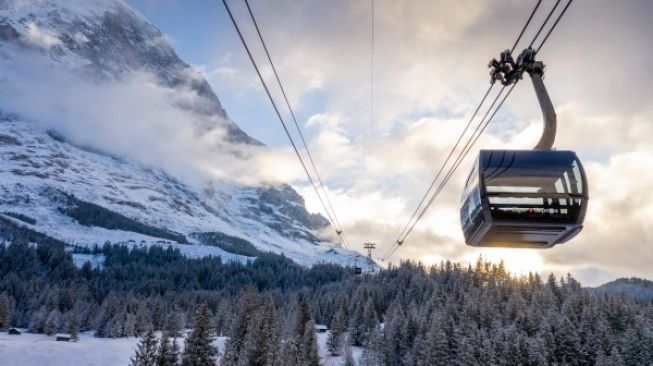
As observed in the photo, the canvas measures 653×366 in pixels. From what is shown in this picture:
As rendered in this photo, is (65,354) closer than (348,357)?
Yes

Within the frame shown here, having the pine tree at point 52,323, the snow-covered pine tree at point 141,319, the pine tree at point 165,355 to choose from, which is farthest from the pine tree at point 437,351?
the pine tree at point 52,323

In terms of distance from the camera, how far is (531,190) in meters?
13.6

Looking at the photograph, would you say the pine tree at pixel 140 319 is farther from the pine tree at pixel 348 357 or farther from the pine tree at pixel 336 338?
the pine tree at pixel 348 357

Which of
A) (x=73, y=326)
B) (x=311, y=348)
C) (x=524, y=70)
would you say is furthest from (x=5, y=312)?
(x=524, y=70)

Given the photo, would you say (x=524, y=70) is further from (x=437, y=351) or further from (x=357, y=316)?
(x=357, y=316)

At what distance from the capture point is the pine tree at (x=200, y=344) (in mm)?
51750

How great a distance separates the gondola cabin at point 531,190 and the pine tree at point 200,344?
4443cm

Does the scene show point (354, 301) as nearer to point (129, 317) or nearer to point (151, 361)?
point (129, 317)

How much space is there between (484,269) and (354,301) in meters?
59.3

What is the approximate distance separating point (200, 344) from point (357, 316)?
6666cm

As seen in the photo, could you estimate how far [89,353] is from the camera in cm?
8844

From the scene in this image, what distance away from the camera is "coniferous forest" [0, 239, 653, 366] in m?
66.5

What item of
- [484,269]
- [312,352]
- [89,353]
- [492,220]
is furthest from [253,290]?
[484,269]

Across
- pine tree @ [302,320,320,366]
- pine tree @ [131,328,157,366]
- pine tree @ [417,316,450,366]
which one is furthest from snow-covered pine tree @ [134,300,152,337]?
pine tree @ [417,316,450,366]
